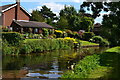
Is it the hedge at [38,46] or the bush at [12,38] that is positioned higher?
the bush at [12,38]

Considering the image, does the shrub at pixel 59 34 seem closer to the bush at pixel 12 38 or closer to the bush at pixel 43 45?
the bush at pixel 43 45

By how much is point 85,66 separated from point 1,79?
5.06 metres

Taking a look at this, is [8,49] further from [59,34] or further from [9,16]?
[59,34]

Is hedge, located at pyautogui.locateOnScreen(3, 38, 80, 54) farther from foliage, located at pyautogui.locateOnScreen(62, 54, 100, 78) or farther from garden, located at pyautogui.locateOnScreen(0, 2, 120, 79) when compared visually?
foliage, located at pyautogui.locateOnScreen(62, 54, 100, 78)

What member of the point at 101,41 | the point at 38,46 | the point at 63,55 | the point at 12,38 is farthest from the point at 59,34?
the point at 12,38

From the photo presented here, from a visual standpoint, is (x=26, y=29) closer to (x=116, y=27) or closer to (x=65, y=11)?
(x=116, y=27)

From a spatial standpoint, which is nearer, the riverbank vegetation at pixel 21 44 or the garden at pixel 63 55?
the garden at pixel 63 55

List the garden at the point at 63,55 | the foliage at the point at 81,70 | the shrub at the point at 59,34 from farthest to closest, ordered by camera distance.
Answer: the shrub at the point at 59,34
the garden at the point at 63,55
the foliage at the point at 81,70

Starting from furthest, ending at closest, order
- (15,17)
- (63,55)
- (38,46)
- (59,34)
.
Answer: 1. (59,34)
2. (15,17)
3. (38,46)
4. (63,55)

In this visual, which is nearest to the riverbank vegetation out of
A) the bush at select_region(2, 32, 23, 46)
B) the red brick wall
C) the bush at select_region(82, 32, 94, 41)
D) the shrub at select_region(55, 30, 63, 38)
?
the bush at select_region(2, 32, 23, 46)

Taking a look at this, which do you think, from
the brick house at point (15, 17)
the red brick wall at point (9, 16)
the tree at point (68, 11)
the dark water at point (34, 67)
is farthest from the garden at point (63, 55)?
the tree at point (68, 11)

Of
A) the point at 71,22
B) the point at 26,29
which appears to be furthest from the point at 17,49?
the point at 71,22

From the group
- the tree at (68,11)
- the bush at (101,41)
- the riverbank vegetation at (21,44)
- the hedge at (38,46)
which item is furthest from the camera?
the tree at (68,11)

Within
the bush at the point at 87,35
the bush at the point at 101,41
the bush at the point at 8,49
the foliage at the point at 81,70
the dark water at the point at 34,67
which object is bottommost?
the dark water at the point at 34,67
